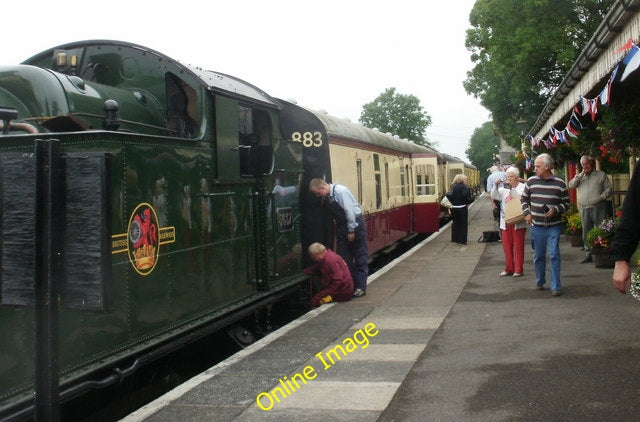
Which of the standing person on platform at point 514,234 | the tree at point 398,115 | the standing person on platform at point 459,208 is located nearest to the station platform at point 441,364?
the standing person on platform at point 514,234

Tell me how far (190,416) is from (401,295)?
211 inches

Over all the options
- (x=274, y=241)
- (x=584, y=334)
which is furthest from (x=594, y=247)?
(x=274, y=241)

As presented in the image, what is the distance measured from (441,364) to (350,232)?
13.3 ft

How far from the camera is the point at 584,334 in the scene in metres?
6.56

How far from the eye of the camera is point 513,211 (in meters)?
10.5

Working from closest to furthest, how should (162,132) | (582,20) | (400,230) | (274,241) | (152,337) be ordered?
(152,337)
(162,132)
(274,241)
(400,230)
(582,20)

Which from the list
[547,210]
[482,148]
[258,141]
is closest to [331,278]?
[258,141]

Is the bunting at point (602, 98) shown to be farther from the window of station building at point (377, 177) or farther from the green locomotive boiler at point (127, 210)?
the window of station building at point (377, 177)

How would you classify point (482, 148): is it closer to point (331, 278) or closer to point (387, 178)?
point (387, 178)

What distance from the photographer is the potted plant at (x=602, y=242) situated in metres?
10.2

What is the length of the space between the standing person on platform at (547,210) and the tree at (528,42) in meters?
24.4

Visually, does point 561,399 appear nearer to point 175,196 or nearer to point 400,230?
point 175,196

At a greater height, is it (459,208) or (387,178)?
(387,178)

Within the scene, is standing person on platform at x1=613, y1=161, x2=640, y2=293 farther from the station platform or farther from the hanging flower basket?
the hanging flower basket
